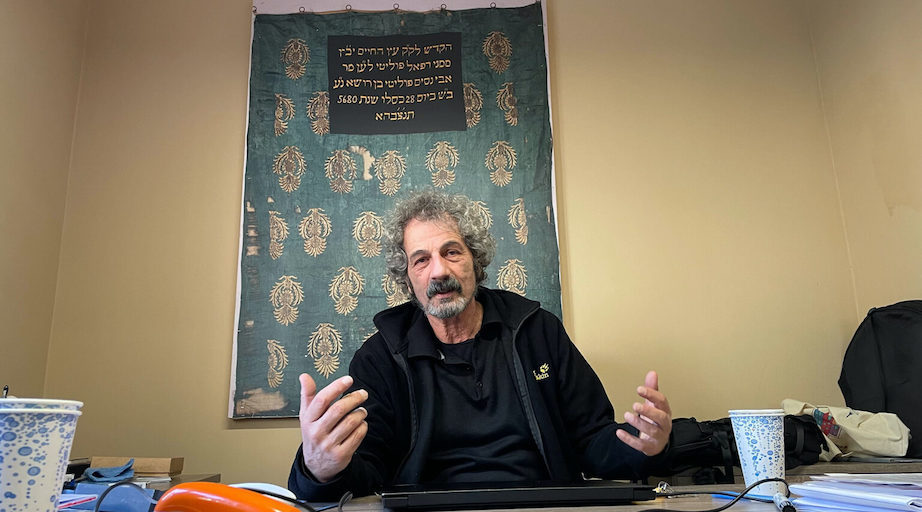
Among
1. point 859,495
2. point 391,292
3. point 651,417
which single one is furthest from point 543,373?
point 859,495

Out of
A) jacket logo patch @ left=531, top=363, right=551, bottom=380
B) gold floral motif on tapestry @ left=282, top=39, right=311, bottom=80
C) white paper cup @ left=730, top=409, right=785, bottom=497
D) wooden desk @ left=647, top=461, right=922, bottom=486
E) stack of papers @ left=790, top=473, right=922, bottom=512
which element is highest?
gold floral motif on tapestry @ left=282, top=39, right=311, bottom=80

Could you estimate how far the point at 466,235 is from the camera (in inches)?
78.4

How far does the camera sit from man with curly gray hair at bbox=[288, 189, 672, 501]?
1621 mm

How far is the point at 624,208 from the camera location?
2.60m

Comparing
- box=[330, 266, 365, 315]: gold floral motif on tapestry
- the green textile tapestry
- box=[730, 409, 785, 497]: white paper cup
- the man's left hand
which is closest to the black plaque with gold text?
the green textile tapestry

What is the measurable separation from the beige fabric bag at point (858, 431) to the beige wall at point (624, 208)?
13.6 inches

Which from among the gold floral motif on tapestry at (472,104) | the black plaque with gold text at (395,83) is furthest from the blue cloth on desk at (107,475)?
the gold floral motif on tapestry at (472,104)

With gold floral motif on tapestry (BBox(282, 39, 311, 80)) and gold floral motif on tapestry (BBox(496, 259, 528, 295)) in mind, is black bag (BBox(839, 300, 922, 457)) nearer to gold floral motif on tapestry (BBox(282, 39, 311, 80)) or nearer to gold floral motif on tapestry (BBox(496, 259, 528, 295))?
gold floral motif on tapestry (BBox(496, 259, 528, 295))

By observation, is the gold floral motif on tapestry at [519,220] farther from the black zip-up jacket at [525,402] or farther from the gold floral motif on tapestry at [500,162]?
the black zip-up jacket at [525,402]

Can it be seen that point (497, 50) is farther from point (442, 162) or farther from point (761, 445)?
point (761, 445)

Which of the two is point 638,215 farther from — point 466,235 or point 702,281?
point 466,235

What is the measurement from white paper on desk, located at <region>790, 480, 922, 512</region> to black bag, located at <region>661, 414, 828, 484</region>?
3.53ft

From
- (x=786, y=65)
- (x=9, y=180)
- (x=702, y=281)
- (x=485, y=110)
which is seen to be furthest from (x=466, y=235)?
(x=786, y=65)

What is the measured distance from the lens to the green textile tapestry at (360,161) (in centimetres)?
239
